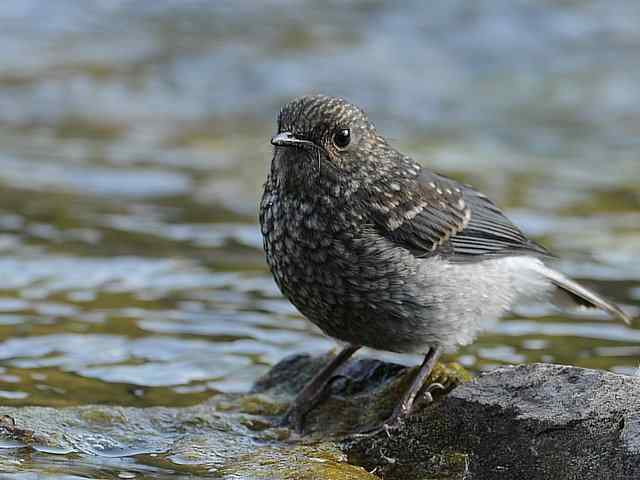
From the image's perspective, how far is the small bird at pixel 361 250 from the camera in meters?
5.63

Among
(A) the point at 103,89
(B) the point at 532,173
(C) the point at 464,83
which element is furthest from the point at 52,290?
(C) the point at 464,83

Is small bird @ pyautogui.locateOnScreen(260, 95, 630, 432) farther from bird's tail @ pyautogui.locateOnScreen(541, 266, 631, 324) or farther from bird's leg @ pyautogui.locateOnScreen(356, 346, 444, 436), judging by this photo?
bird's tail @ pyautogui.locateOnScreen(541, 266, 631, 324)

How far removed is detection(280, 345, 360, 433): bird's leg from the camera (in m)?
5.82

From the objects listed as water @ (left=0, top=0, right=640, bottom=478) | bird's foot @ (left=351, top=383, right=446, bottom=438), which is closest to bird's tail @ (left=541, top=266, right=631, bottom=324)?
water @ (left=0, top=0, right=640, bottom=478)

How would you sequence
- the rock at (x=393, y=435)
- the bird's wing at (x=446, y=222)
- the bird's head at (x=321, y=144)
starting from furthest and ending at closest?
1. the bird's wing at (x=446, y=222)
2. the bird's head at (x=321, y=144)
3. the rock at (x=393, y=435)

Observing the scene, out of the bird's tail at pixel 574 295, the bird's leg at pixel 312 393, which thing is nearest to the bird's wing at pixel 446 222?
the bird's tail at pixel 574 295

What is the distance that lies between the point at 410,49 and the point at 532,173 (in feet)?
14.7

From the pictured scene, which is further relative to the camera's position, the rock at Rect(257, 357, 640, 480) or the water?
the water

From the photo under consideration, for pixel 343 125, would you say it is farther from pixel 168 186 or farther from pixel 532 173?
pixel 532 173

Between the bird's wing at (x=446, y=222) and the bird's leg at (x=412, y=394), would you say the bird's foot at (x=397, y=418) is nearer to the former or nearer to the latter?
the bird's leg at (x=412, y=394)

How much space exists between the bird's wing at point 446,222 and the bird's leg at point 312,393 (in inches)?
25.7

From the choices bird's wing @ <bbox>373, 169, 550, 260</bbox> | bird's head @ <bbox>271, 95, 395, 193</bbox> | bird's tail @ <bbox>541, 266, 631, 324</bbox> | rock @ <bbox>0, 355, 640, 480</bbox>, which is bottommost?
rock @ <bbox>0, 355, 640, 480</bbox>

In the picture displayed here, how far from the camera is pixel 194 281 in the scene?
9.04m

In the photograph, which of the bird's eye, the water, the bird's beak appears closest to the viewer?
the bird's beak
